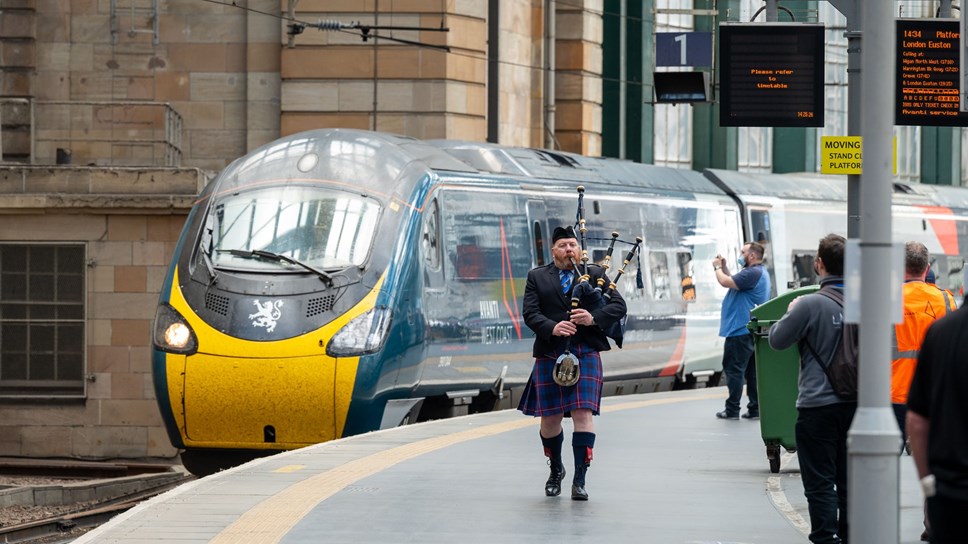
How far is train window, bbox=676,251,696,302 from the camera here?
2284 centimetres

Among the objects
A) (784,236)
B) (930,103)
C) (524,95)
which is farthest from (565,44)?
(930,103)

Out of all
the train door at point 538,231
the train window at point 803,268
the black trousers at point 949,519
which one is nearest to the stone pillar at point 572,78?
the train window at point 803,268

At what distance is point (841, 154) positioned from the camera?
12.9 m

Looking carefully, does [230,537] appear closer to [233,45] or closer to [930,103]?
[930,103]

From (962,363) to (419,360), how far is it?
10774 millimetres

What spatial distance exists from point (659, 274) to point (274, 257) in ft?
25.3

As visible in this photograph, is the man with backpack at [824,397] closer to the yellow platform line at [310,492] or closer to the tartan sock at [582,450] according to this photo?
the tartan sock at [582,450]

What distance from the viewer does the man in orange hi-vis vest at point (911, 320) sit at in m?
9.36

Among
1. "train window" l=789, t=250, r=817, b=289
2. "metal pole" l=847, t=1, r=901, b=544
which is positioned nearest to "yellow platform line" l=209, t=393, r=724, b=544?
"metal pole" l=847, t=1, r=901, b=544

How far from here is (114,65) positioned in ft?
83.9

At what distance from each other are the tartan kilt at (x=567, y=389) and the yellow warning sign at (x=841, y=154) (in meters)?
3.04

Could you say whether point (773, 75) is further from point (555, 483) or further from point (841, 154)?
point (555, 483)

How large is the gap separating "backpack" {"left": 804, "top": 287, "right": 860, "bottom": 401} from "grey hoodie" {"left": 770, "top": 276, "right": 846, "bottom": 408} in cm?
2

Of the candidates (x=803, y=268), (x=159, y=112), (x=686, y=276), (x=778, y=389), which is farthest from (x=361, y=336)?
(x=803, y=268)
